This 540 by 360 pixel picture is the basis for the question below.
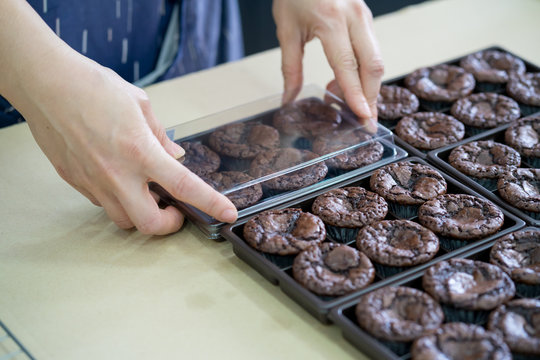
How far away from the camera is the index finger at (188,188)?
52.4 inches

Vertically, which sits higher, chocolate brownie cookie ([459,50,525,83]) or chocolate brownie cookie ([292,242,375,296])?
chocolate brownie cookie ([459,50,525,83])

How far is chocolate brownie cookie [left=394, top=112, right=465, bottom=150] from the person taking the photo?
5.49 feet

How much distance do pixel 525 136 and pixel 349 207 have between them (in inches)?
21.2

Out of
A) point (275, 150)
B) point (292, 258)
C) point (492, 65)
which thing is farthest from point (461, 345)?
point (492, 65)

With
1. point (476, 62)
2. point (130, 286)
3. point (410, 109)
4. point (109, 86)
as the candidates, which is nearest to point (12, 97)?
point (109, 86)

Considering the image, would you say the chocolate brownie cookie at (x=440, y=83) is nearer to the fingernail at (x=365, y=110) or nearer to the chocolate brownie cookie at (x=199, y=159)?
the fingernail at (x=365, y=110)

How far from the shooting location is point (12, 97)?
4.53 ft

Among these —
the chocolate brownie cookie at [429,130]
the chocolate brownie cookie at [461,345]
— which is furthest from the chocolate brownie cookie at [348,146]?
the chocolate brownie cookie at [461,345]

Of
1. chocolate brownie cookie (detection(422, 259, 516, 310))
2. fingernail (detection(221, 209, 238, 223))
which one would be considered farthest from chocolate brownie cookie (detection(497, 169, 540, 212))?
fingernail (detection(221, 209, 238, 223))

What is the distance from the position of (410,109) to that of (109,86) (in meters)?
0.86

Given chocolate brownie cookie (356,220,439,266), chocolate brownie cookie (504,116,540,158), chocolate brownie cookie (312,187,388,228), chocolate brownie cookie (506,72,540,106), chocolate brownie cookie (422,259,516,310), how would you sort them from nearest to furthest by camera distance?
chocolate brownie cookie (422,259,516,310)
chocolate brownie cookie (356,220,439,266)
chocolate brownie cookie (312,187,388,228)
chocolate brownie cookie (504,116,540,158)
chocolate brownie cookie (506,72,540,106)

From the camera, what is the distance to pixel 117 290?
1.35 meters

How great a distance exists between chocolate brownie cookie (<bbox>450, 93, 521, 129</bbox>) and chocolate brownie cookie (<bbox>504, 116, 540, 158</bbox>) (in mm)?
46

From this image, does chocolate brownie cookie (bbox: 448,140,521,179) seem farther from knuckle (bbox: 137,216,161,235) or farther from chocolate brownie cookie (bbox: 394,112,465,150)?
knuckle (bbox: 137,216,161,235)
